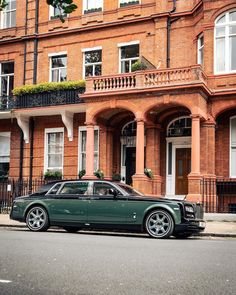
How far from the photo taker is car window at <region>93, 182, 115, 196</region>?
535 inches

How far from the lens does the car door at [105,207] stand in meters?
13.1

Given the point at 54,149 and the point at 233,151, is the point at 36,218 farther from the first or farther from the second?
the point at 54,149

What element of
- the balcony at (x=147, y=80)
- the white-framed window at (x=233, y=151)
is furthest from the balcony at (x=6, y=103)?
the white-framed window at (x=233, y=151)

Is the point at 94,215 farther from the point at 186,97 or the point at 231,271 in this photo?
the point at 186,97

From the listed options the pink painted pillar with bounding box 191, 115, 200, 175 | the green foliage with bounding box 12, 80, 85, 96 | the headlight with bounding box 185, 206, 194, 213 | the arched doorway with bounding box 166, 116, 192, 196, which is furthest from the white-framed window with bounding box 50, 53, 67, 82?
the headlight with bounding box 185, 206, 194, 213

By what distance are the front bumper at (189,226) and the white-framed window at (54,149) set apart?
13.4 meters

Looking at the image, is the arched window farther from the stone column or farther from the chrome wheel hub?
the chrome wheel hub

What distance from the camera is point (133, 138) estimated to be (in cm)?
2456

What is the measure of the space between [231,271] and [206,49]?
51.8 ft

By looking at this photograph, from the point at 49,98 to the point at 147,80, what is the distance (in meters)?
5.97

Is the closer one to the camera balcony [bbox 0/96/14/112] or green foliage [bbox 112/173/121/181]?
green foliage [bbox 112/173/121/181]

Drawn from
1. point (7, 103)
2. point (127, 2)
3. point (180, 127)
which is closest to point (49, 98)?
point (7, 103)

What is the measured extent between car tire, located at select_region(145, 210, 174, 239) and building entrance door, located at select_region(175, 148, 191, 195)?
10.7 metres

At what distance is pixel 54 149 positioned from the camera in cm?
Result: 2598
